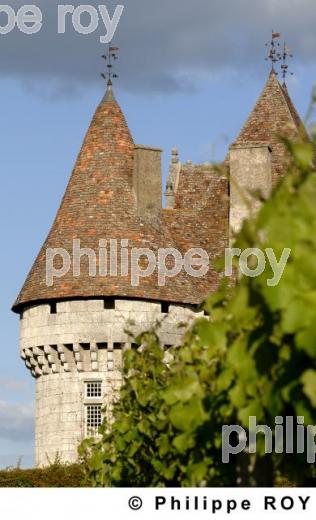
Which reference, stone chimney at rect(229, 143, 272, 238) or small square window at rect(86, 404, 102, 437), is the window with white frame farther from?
stone chimney at rect(229, 143, 272, 238)

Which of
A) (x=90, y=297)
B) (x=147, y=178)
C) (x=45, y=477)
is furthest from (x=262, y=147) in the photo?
(x=45, y=477)

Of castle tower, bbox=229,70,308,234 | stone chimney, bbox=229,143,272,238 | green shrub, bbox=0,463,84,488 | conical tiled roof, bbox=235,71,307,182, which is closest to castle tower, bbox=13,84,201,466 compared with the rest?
green shrub, bbox=0,463,84,488

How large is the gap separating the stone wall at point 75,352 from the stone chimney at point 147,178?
8.87ft

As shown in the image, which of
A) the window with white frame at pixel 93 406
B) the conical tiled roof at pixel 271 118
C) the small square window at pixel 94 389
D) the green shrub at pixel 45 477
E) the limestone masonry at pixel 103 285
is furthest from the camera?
the conical tiled roof at pixel 271 118

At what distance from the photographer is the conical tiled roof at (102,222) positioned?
120ft

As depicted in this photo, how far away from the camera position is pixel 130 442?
59.1 ft

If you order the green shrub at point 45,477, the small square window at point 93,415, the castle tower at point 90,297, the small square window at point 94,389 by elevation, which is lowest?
the green shrub at point 45,477

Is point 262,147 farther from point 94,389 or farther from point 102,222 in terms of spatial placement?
point 94,389

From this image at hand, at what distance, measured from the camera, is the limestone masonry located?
119 ft

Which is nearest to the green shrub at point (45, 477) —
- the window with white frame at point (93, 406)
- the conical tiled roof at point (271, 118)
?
the window with white frame at point (93, 406)

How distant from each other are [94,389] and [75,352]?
36.3 inches

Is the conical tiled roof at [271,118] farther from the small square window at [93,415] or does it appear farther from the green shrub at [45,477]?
the green shrub at [45,477]

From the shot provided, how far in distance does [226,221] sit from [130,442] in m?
23.0
